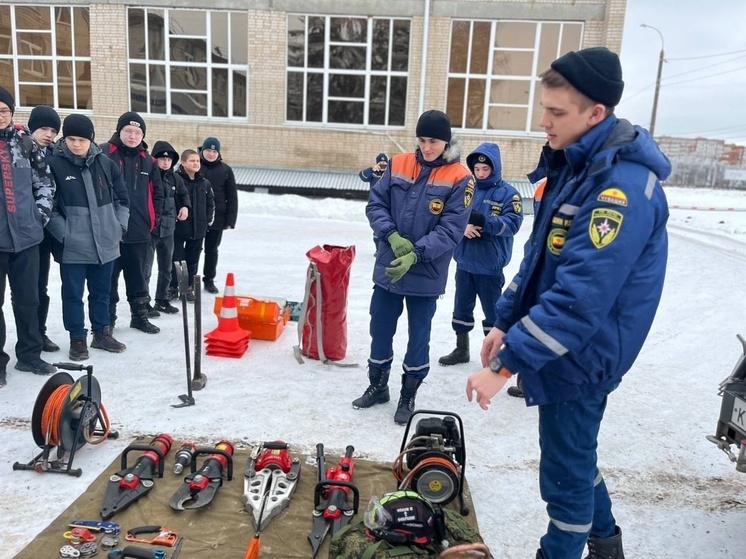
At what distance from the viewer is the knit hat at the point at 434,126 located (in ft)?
13.9

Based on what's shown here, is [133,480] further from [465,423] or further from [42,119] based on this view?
[42,119]

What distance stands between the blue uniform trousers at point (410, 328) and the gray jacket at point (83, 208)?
8.85ft

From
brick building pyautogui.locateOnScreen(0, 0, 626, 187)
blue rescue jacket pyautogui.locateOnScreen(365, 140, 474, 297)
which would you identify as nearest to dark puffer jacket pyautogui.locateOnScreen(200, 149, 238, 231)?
blue rescue jacket pyautogui.locateOnScreen(365, 140, 474, 297)

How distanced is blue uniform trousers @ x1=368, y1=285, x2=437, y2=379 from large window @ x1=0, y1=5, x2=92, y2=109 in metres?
18.9

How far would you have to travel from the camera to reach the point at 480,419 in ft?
15.6

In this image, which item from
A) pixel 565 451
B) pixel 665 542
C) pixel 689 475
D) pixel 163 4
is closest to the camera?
pixel 565 451

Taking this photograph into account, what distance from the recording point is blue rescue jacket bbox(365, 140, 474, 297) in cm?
437

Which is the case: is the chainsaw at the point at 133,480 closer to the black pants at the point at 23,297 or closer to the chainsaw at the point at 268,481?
the chainsaw at the point at 268,481

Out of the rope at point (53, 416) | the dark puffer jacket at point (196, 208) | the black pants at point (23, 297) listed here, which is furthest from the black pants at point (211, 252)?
the rope at point (53, 416)

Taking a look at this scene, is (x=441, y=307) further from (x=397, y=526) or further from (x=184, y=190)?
(x=397, y=526)

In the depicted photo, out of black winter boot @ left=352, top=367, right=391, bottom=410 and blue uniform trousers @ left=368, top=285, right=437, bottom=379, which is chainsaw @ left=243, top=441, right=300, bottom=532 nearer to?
black winter boot @ left=352, top=367, right=391, bottom=410

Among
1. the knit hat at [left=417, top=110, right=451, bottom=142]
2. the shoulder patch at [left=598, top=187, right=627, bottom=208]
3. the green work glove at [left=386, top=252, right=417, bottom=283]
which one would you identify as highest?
the knit hat at [left=417, top=110, right=451, bottom=142]

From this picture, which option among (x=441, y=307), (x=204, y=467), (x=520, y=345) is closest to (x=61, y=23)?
(x=441, y=307)

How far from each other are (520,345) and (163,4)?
66.4 feet
